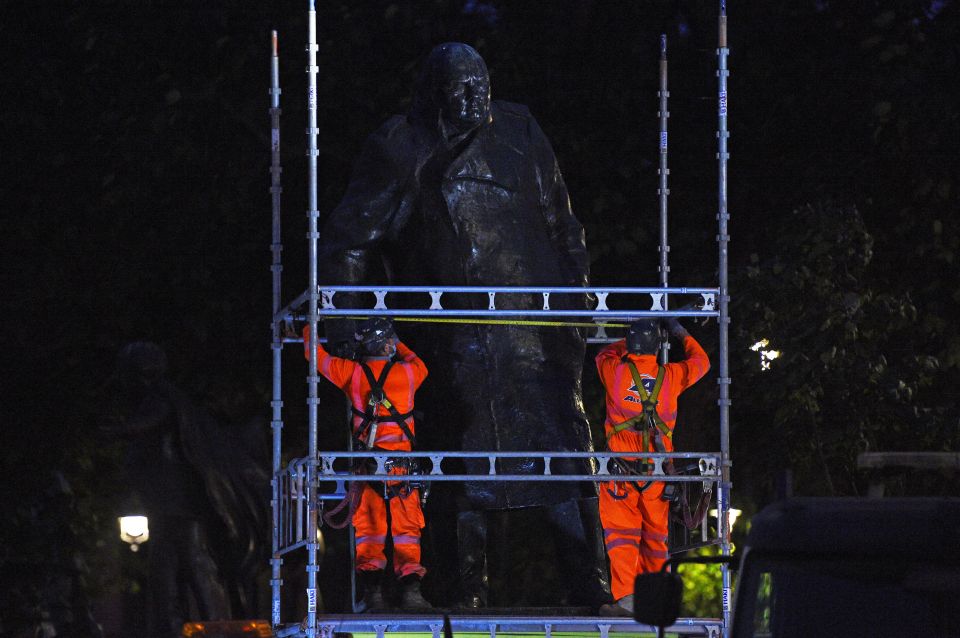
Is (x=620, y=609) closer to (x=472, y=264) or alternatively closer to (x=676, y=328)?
(x=676, y=328)

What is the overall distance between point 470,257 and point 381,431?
3.35 feet

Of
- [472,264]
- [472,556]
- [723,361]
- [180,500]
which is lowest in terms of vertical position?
[472,556]

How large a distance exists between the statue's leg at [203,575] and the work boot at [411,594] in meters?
2.64

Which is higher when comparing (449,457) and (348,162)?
(348,162)

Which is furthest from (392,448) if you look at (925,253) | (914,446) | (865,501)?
(925,253)

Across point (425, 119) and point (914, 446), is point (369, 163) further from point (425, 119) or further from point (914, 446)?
point (914, 446)

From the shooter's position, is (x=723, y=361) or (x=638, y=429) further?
(x=638, y=429)

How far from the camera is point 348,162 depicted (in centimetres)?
1870

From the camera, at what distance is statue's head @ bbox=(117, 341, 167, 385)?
14.3m

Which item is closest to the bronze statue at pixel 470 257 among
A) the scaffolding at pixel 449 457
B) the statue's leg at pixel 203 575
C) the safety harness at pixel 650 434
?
the scaffolding at pixel 449 457

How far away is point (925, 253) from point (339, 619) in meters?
8.33

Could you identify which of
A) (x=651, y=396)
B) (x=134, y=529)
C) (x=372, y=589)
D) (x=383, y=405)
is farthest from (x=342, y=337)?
(x=134, y=529)

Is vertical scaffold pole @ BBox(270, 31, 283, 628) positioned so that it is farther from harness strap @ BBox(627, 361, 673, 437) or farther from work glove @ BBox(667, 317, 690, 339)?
work glove @ BBox(667, 317, 690, 339)

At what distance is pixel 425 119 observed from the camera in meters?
12.7
